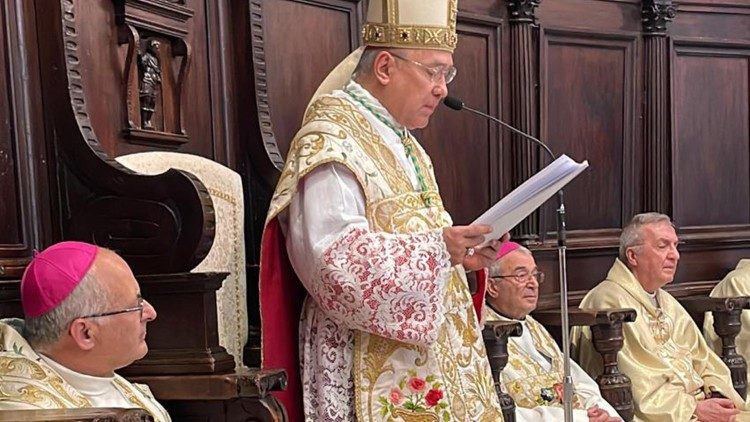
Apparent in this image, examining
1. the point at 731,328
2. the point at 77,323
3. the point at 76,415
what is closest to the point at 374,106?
the point at 77,323

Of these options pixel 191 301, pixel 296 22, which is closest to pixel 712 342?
pixel 296 22

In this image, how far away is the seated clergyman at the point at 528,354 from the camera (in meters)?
3.48

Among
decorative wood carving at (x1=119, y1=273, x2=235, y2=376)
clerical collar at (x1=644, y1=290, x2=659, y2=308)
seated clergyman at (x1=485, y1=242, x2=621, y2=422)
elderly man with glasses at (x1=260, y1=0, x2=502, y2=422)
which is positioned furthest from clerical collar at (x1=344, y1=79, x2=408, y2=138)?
clerical collar at (x1=644, y1=290, x2=659, y2=308)

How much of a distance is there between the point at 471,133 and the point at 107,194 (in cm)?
226

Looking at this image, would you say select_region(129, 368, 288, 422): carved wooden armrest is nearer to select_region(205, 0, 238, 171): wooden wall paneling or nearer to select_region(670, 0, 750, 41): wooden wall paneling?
select_region(205, 0, 238, 171): wooden wall paneling

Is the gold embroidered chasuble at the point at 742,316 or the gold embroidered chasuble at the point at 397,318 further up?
the gold embroidered chasuble at the point at 397,318

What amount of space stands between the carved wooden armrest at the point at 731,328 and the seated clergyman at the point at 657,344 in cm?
5

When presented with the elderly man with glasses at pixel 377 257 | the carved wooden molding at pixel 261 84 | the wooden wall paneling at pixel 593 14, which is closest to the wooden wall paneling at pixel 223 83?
the carved wooden molding at pixel 261 84

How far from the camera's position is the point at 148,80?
2775 mm

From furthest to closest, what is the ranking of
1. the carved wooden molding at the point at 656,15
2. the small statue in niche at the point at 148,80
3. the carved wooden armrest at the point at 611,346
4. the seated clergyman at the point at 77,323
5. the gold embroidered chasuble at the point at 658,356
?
the carved wooden molding at the point at 656,15 → the gold embroidered chasuble at the point at 658,356 → the carved wooden armrest at the point at 611,346 → the small statue in niche at the point at 148,80 → the seated clergyman at the point at 77,323

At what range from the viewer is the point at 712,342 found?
4715 millimetres

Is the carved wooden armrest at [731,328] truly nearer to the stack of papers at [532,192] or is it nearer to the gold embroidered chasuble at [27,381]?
the stack of papers at [532,192]

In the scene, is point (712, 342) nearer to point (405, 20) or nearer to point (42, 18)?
point (405, 20)

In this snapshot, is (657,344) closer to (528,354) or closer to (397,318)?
(528,354)
